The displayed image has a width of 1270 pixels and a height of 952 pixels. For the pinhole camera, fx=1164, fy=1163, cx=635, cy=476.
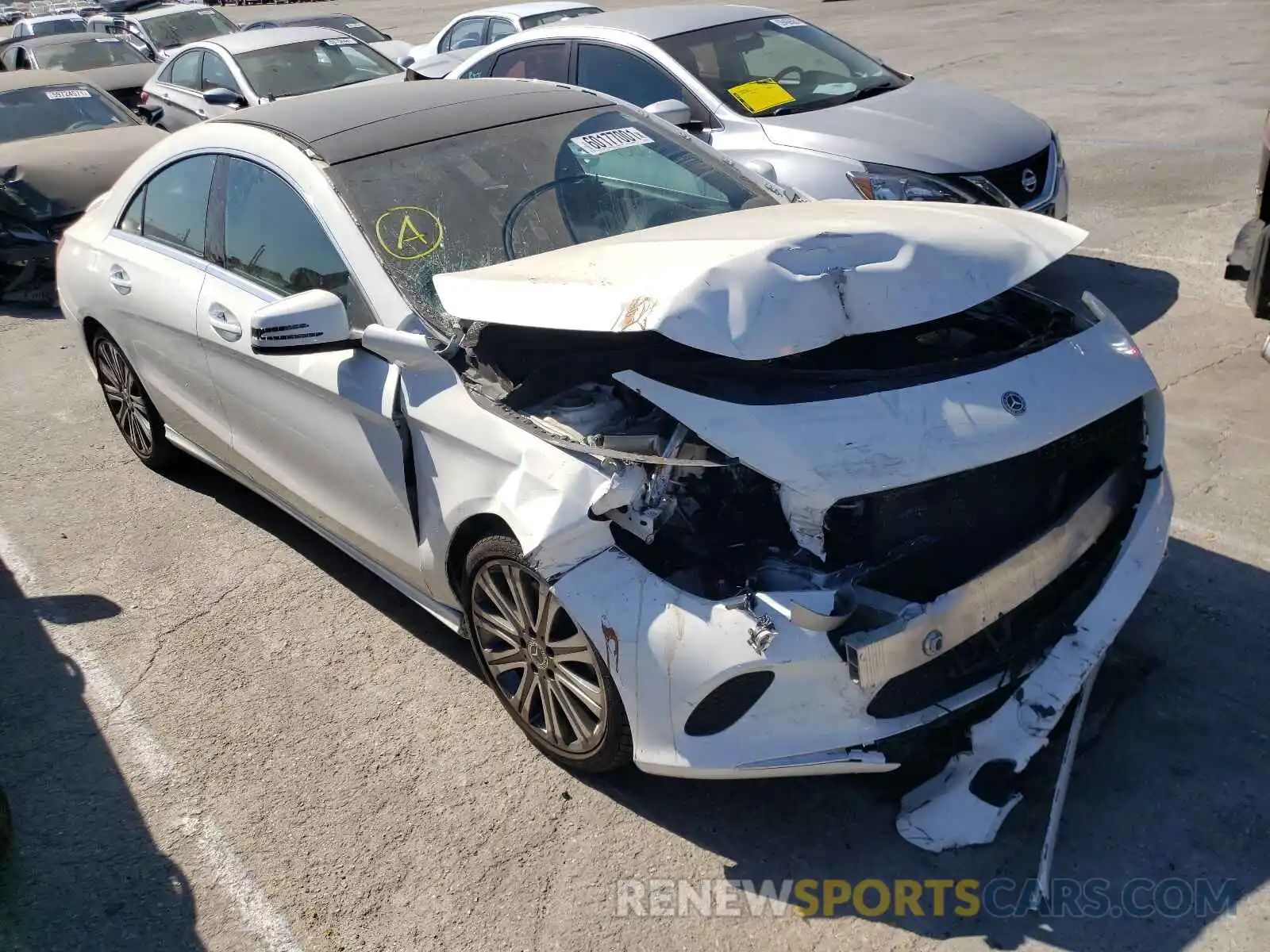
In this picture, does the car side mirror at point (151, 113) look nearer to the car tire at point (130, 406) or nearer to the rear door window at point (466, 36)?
the rear door window at point (466, 36)

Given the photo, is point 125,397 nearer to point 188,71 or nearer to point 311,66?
point 311,66

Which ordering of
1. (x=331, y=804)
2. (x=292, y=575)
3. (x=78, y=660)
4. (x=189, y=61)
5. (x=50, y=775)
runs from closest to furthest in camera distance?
(x=331, y=804), (x=50, y=775), (x=78, y=660), (x=292, y=575), (x=189, y=61)

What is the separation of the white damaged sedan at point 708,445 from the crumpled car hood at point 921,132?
8.83ft

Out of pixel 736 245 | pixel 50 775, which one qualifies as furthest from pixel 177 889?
pixel 736 245

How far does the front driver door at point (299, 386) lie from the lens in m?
3.79

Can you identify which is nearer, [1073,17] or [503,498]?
[503,498]

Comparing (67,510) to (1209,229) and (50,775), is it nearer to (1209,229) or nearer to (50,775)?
(50,775)

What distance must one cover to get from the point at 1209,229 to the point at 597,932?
6.80 metres

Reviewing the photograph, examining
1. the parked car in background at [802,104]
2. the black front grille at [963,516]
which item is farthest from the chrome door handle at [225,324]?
the parked car in background at [802,104]

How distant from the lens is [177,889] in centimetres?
326

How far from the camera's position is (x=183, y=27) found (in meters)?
16.0

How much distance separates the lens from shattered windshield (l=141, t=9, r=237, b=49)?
15609 millimetres

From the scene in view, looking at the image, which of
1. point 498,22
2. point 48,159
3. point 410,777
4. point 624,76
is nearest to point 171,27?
point 498,22

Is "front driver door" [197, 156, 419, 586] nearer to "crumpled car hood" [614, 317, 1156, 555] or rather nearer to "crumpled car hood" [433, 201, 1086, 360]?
"crumpled car hood" [433, 201, 1086, 360]
